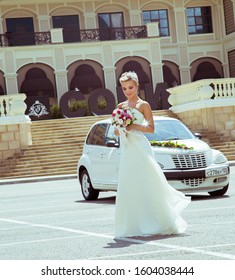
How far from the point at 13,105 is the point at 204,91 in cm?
761

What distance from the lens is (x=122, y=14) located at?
2127 inches

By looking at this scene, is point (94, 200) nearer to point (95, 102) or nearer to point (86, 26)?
point (95, 102)

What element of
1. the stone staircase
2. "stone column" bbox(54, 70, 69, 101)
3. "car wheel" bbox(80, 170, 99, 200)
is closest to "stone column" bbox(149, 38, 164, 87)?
"stone column" bbox(54, 70, 69, 101)

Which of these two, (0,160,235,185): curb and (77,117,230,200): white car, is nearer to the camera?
(77,117,230,200): white car

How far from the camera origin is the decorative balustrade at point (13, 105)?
3438 centimetres

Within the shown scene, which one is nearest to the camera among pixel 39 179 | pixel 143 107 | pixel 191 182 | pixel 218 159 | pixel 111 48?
pixel 143 107

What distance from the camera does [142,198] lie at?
33.6 feet

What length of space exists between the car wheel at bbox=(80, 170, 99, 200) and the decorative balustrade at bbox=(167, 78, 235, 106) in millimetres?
17552

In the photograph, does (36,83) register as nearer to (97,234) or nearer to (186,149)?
(186,149)

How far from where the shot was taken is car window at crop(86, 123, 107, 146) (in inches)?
703

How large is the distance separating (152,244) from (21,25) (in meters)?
44.0

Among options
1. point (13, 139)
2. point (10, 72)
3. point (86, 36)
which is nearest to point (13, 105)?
point (13, 139)

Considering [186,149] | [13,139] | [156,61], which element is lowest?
[13,139]

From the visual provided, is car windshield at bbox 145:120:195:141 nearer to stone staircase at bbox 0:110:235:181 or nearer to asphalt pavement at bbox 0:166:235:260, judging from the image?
asphalt pavement at bbox 0:166:235:260
